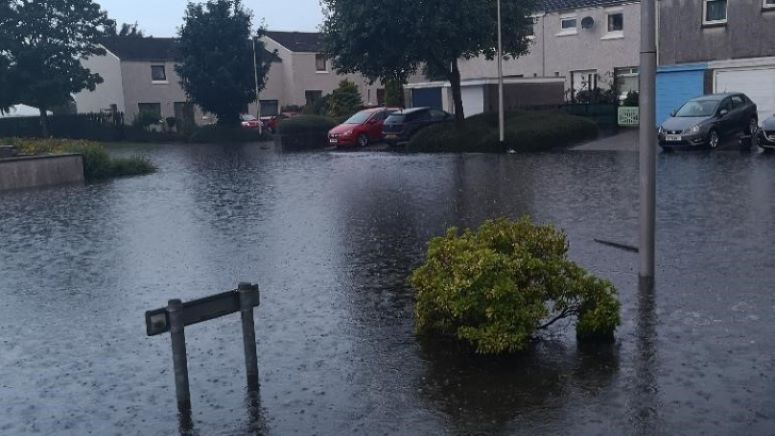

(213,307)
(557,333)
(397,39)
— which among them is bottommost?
(557,333)

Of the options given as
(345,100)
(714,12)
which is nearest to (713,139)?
(714,12)

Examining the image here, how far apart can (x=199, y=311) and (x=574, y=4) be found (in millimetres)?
40576

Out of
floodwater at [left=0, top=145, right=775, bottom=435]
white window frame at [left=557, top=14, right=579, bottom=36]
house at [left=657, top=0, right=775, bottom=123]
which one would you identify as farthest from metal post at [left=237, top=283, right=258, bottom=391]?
white window frame at [left=557, top=14, right=579, bottom=36]

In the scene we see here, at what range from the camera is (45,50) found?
55.1 meters

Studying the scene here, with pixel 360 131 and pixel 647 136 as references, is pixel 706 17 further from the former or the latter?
pixel 647 136

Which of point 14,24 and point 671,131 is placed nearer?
point 671,131

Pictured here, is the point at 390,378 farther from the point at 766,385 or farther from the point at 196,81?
the point at 196,81

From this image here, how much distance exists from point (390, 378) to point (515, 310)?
1.17 meters

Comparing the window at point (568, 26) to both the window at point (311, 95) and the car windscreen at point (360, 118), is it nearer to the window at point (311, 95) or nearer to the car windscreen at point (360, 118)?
the car windscreen at point (360, 118)

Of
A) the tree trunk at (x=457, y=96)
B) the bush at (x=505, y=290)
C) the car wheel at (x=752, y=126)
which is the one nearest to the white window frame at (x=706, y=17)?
the car wheel at (x=752, y=126)

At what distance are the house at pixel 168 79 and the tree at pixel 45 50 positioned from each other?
4.77 meters

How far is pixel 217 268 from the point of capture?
11781 millimetres

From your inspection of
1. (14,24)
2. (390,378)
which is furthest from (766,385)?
(14,24)

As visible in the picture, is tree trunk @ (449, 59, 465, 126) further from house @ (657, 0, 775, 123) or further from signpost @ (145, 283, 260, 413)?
signpost @ (145, 283, 260, 413)
